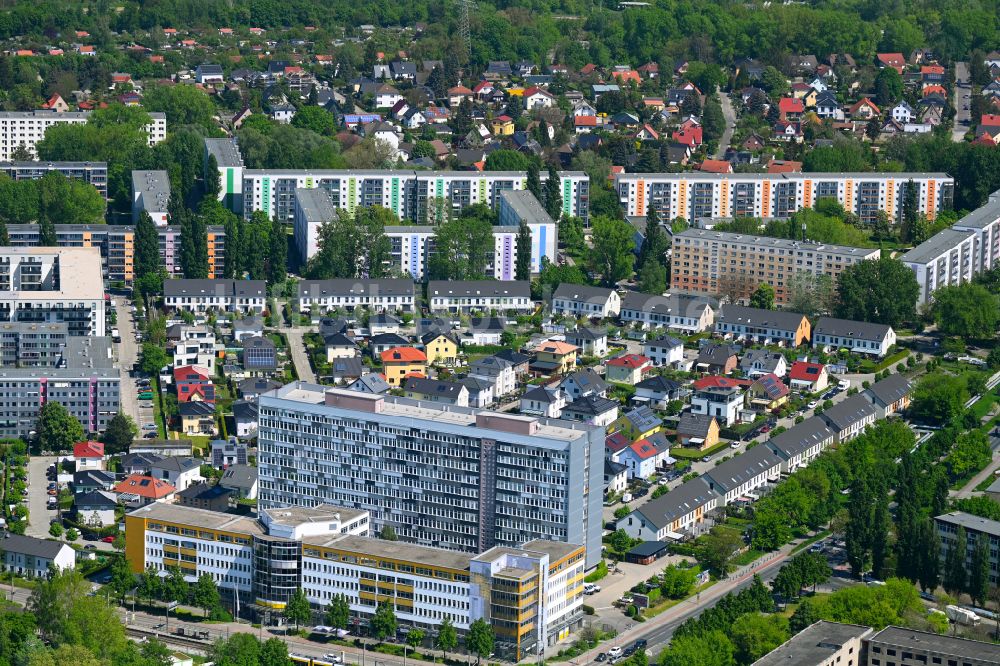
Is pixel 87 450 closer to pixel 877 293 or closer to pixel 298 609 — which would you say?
pixel 298 609

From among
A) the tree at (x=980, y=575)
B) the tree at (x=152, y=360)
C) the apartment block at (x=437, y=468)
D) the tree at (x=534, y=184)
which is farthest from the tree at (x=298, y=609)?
the tree at (x=534, y=184)

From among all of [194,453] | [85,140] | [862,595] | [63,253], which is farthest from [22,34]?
[862,595]

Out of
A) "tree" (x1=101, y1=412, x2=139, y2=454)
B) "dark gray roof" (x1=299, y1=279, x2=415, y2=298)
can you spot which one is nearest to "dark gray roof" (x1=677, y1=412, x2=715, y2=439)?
"dark gray roof" (x1=299, y1=279, x2=415, y2=298)

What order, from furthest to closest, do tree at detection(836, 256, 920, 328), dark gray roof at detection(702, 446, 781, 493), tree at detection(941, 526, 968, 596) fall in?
tree at detection(836, 256, 920, 328) < dark gray roof at detection(702, 446, 781, 493) < tree at detection(941, 526, 968, 596)

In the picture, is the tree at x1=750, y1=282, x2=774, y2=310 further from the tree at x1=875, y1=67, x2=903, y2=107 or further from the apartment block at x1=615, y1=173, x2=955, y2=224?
the tree at x1=875, y1=67, x2=903, y2=107

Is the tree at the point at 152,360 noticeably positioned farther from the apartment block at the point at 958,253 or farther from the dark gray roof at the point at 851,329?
the apartment block at the point at 958,253

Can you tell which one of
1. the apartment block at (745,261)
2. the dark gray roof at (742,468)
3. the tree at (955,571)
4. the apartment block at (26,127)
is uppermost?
the apartment block at (26,127)
